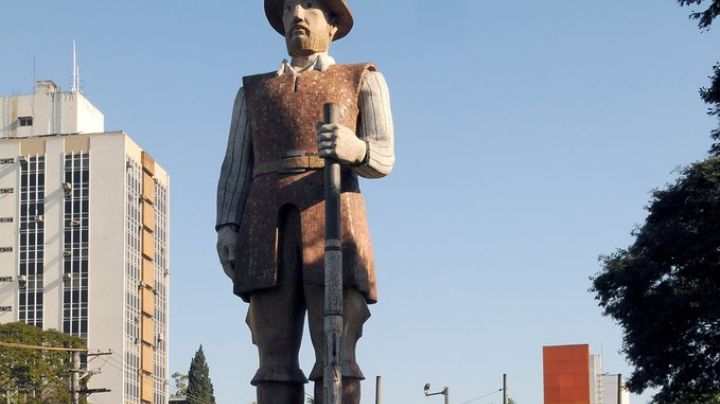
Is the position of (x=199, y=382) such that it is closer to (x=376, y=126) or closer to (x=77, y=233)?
(x=77, y=233)

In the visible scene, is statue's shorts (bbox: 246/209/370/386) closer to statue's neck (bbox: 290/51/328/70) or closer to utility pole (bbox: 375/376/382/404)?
statue's neck (bbox: 290/51/328/70)

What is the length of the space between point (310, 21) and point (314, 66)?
1.25 ft

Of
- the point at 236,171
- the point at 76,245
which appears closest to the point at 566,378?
the point at 236,171

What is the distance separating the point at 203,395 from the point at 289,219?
7851cm

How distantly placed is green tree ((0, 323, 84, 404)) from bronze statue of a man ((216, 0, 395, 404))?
5372cm

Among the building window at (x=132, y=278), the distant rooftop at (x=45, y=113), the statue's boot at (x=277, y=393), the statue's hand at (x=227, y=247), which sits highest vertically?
the distant rooftop at (x=45, y=113)

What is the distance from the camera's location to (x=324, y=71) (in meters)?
11.9

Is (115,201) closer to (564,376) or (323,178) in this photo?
(564,376)

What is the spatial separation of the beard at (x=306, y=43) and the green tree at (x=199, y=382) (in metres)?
76.9

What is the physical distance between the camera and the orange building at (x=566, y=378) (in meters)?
44.3

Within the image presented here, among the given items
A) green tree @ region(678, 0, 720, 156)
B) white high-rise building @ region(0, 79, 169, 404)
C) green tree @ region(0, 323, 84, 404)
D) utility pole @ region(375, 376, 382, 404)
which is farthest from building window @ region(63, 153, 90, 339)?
green tree @ region(678, 0, 720, 156)

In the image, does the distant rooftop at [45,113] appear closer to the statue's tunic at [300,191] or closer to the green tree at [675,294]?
the green tree at [675,294]

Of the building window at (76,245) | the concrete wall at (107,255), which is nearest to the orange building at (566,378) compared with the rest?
the concrete wall at (107,255)

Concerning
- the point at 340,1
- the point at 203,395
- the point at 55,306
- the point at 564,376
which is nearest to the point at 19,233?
the point at 55,306
